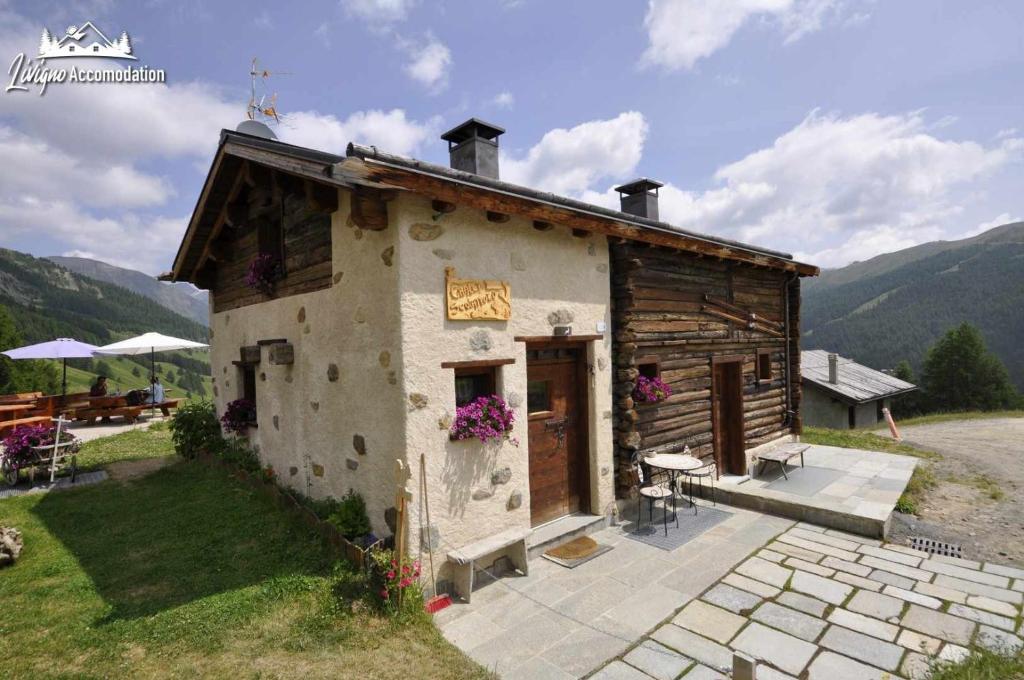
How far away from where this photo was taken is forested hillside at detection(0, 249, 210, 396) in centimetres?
7994

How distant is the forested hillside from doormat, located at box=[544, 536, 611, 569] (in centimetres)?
8034

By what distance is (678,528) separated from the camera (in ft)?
20.8

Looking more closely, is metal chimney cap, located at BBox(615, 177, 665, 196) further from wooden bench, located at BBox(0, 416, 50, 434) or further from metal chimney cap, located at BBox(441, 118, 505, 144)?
wooden bench, located at BBox(0, 416, 50, 434)

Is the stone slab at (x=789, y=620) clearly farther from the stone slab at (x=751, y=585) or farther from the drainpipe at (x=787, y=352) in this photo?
the drainpipe at (x=787, y=352)

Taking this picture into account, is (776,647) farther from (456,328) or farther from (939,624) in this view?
(456,328)

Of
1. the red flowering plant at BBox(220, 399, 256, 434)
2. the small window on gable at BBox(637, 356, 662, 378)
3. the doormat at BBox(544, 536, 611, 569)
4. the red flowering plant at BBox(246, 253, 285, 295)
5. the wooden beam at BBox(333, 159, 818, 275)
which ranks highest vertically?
the wooden beam at BBox(333, 159, 818, 275)

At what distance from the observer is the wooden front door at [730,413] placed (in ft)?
29.7

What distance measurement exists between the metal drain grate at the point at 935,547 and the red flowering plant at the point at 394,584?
5928mm

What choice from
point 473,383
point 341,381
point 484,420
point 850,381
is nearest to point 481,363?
point 473,383

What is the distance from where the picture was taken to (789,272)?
10.7m

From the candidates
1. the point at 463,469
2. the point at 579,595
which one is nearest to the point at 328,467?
the point at 463,469

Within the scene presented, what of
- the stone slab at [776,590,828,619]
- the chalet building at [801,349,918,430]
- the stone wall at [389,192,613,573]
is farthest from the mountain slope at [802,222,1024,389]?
the stone wall at [389,192,613,573]

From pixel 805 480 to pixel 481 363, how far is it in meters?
6.47

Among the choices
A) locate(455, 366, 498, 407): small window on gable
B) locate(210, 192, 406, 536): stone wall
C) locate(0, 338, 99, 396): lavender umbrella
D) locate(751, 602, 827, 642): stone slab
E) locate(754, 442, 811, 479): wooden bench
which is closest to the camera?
locate(751, 602, 827, 642): stone slab
